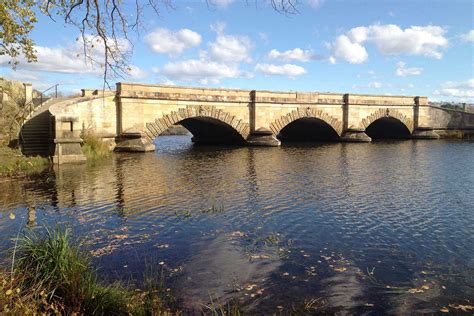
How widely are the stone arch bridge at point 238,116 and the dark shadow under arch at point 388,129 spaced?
12cm

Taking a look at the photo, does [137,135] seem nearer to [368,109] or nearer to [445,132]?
[368,109]

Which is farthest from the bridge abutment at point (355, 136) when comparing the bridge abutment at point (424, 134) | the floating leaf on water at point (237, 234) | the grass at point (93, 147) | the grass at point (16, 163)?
the floating leaf on water at point (237, 234)

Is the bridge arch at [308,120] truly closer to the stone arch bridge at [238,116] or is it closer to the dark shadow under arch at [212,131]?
the stone arch bridge at [238,116]

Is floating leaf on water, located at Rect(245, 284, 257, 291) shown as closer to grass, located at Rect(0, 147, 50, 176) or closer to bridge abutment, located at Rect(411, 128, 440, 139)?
grass, located at Rect(0, 147, 50, 176)

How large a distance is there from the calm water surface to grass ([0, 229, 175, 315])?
2.48 feet

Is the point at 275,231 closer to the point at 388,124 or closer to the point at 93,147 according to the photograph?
the point at 93,147

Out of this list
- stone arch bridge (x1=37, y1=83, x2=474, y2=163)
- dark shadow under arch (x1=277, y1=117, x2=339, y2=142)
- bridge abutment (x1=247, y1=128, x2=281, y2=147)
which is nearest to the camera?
stone arch bridge (x1=37, y1=83, x2=474, y2=163)

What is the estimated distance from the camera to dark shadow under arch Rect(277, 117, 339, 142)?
38406mm

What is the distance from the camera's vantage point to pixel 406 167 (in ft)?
63.9

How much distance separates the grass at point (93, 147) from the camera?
2111 centimetres

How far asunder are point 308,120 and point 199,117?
12.6 metres

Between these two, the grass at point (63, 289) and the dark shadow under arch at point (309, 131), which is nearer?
the grass at point (63, 289)

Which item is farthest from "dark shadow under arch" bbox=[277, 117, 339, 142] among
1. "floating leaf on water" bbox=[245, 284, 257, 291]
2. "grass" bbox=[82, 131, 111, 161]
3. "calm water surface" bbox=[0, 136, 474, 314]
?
"floating leaf on water" bbox=[245, 284, 257, 291]

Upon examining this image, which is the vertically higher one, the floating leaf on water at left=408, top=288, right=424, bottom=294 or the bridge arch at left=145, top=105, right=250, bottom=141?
the bridge arch at left=145, top=105, right=250, bottom=141
